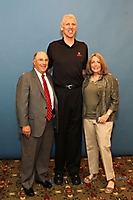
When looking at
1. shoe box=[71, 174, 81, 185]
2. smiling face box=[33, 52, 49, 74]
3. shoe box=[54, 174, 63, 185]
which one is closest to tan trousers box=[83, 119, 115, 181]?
shoe box=[71, 174, 81, 185]

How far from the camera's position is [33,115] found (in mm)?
2883

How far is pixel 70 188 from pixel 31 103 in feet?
3.44

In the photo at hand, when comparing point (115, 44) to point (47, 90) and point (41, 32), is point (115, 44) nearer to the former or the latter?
point (41, 32)

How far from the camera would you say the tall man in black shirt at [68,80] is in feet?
10.00

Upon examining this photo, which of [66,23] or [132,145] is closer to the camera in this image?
[66,23]

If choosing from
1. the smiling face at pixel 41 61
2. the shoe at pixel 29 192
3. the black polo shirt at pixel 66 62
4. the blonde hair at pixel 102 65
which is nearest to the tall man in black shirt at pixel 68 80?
the black polo shirt at pixel 66 62

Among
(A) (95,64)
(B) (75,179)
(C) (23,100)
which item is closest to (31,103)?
(C) (23,100)

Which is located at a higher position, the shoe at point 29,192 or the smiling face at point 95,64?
the smiling face at point 95,64

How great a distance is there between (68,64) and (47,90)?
37 cm

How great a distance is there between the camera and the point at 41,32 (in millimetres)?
3586

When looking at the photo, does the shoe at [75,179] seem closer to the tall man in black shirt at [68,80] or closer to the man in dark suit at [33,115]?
the tall man in black shirt at [68,80]

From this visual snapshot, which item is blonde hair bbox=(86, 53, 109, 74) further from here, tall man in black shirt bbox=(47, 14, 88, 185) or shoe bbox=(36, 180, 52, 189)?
shoe bbox=(36, 180, 52, 189)

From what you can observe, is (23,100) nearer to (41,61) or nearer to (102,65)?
(41,61)

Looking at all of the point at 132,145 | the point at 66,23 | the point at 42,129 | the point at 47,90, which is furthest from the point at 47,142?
the point at 132,145
